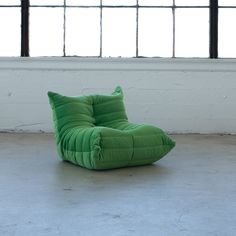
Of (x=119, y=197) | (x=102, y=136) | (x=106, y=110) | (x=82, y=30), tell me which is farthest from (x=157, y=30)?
(x=119, y=197)

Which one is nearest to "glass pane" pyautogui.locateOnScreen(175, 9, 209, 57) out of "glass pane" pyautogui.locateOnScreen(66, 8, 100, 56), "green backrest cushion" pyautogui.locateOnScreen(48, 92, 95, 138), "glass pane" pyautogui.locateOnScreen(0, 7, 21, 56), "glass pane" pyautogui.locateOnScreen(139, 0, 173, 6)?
"glass pane" pyautogui.locateOnScreen(139, 0, 173, 6)

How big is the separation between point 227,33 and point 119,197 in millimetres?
3382

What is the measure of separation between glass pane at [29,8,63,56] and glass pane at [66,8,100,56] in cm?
10

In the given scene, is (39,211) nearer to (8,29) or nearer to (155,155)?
(155,155)

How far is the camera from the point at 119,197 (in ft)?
5.82

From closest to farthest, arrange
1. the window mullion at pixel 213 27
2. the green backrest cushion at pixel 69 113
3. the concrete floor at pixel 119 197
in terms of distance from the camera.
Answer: the concrete floor at pixel 119 197 → the green backrest cushion at pixel 69 113 → the window mullion at pixel 213 27

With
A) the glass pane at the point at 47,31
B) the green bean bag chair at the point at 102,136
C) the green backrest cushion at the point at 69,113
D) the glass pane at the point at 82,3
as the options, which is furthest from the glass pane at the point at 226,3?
the green backrest cushion at the point at 69,113

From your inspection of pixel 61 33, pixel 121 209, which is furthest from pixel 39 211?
pixel 61 33

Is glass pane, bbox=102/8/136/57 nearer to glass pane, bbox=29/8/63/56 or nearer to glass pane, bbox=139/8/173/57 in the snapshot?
glass pane, bbox=139/8/173/57

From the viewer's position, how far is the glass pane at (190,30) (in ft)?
15.3

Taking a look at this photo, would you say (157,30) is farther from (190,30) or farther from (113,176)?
(113,176)

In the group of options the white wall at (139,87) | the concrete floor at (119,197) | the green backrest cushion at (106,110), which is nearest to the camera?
the concrete floor at (119,197)

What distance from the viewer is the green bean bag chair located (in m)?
2.35

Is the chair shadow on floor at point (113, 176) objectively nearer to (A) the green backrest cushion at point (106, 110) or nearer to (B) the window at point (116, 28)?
(A) the green backrest cushion at point (106, 110)
